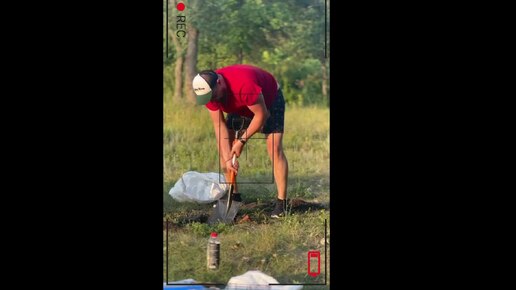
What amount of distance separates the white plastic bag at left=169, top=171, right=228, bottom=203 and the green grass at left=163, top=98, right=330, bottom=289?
0.14 feet

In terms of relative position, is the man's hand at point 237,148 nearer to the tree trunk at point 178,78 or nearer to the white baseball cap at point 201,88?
the white baseball cap at point 201,88

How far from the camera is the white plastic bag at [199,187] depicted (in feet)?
32.2

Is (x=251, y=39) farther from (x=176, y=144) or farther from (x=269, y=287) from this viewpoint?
(x=269, y=287)

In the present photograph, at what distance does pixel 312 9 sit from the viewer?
9.70 metres

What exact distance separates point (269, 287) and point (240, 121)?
1.16 m

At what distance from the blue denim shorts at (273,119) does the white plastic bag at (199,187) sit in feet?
1.25

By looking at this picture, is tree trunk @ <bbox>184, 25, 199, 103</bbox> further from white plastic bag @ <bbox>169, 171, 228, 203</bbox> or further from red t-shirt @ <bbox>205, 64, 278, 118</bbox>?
white plastic bag @ <bbox>169, 171, 228, 203</bbox>

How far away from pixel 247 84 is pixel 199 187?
792mm

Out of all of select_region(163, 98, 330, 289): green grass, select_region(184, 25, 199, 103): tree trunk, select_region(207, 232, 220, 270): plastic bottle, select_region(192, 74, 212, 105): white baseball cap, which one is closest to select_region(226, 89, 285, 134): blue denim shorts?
select_region(163, 98, 330, 289): green grass

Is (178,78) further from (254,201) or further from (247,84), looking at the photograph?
(254,201)

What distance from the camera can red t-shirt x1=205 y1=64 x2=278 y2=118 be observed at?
32.0ft

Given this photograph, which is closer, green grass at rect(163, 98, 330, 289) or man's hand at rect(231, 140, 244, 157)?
green grass at rect(163, 98, 330, 289)

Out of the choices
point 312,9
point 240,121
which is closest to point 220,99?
point 240,121

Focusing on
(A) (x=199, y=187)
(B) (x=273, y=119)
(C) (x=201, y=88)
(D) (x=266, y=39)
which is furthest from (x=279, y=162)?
(D) (x=266, y=39)
